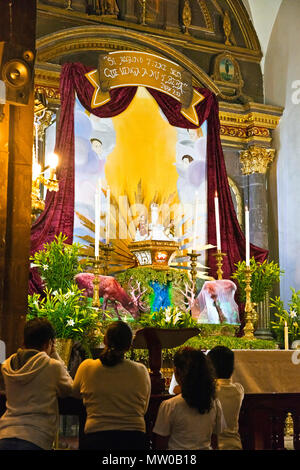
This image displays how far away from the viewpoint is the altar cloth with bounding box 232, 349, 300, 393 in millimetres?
6113

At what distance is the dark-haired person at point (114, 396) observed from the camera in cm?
368

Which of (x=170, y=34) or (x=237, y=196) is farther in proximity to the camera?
(x=237, y=196)

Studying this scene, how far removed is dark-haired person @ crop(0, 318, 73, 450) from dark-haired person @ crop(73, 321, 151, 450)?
0.14 metres

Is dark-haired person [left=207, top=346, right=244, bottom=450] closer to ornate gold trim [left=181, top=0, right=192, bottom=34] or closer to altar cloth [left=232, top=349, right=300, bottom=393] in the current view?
altar cloth [left=232, top=349, right=300, bottom=393]

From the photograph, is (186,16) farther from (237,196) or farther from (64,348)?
(64,348)

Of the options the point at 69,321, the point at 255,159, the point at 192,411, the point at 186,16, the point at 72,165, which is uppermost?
the point at 186,16

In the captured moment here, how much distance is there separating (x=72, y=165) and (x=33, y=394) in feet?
21.6

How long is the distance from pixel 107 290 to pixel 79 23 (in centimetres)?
457

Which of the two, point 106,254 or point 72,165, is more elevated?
point 72,165

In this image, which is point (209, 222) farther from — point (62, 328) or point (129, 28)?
point (62, 328)

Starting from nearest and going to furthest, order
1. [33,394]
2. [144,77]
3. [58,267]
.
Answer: [33,394] < [58,267] < [144,77]

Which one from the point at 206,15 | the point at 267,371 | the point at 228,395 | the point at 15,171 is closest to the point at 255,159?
the point at 206,15

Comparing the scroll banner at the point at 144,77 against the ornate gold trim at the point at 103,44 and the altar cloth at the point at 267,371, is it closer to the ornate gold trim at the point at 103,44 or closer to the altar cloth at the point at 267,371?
the ornate gold trim at the point at 103,44

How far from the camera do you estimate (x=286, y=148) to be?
1191cm
